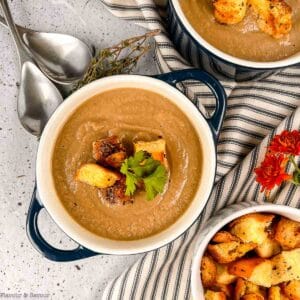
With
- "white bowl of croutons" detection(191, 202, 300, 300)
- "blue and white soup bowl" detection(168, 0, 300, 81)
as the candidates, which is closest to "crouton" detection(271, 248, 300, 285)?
"white bowl of croutons" detection(191, 202, 300, 300)

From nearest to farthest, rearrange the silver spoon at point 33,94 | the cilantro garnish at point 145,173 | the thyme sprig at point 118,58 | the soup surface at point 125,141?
the cilantro garnish at point 145,173 → the soup surface at point 125,141 → the thyme sprig at point 118,58 → the silver spoon at point 33,94

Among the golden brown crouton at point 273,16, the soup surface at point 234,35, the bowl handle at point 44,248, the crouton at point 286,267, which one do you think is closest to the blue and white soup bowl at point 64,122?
the bowl handle at point 44,248

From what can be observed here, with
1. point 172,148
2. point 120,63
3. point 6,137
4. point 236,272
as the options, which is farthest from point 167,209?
point 6,137

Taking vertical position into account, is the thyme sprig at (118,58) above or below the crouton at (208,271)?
above

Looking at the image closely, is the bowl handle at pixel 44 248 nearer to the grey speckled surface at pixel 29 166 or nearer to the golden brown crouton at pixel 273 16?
the grey speckled surface at pixel 29 166

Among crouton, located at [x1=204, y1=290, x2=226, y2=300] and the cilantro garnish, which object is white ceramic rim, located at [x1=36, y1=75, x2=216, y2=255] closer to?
the cilantro garnish
